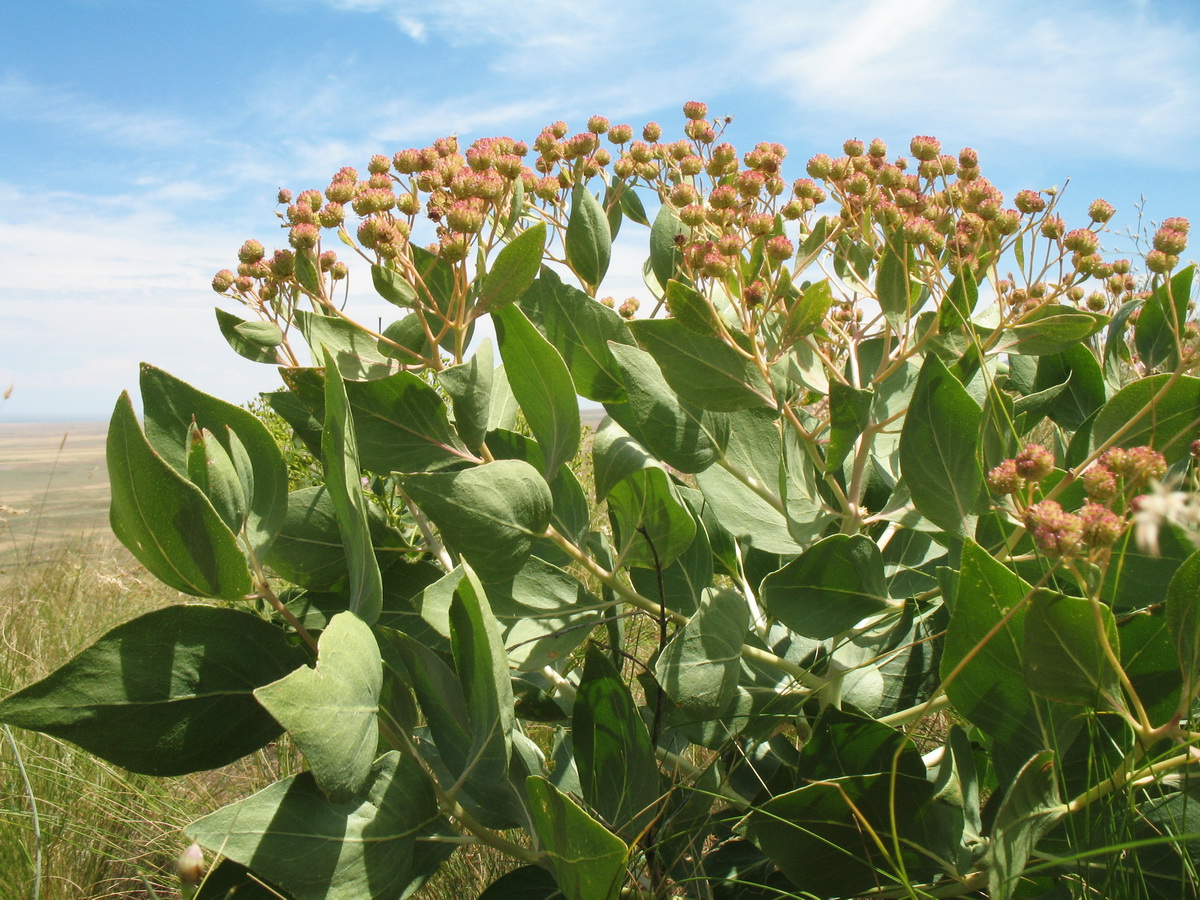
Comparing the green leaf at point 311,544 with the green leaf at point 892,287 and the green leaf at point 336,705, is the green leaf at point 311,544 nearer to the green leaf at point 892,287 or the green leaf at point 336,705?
the green leaf at point 336,705

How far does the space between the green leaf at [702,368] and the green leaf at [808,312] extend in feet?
0.25

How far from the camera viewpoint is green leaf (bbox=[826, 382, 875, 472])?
1.22 metres

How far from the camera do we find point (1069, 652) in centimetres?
88

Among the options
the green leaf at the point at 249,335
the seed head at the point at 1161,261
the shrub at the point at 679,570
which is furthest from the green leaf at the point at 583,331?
the seed head at the point at 1161,261

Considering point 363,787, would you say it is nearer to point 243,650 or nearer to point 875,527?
point 243,650

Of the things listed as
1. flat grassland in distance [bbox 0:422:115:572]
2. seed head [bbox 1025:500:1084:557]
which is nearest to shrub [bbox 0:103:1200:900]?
seed head [bbox 1025:500:1084:557]

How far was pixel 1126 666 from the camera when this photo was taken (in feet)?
3.33

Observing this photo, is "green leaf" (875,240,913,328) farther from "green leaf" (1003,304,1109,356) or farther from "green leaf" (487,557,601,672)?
"green leaf" (487,557,601,672)

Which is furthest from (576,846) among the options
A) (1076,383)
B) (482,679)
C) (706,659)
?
(1076,383)

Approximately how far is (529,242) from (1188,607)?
852mm

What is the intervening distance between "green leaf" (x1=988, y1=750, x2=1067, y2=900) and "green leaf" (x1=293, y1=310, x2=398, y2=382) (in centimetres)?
100

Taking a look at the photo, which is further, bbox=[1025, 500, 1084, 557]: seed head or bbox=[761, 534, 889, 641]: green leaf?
bbox=[761, 534, 889, 641]: green leaf

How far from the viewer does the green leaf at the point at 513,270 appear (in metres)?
1.18

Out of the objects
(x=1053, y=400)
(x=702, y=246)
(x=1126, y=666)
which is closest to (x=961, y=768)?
(x=1126, y=666)
